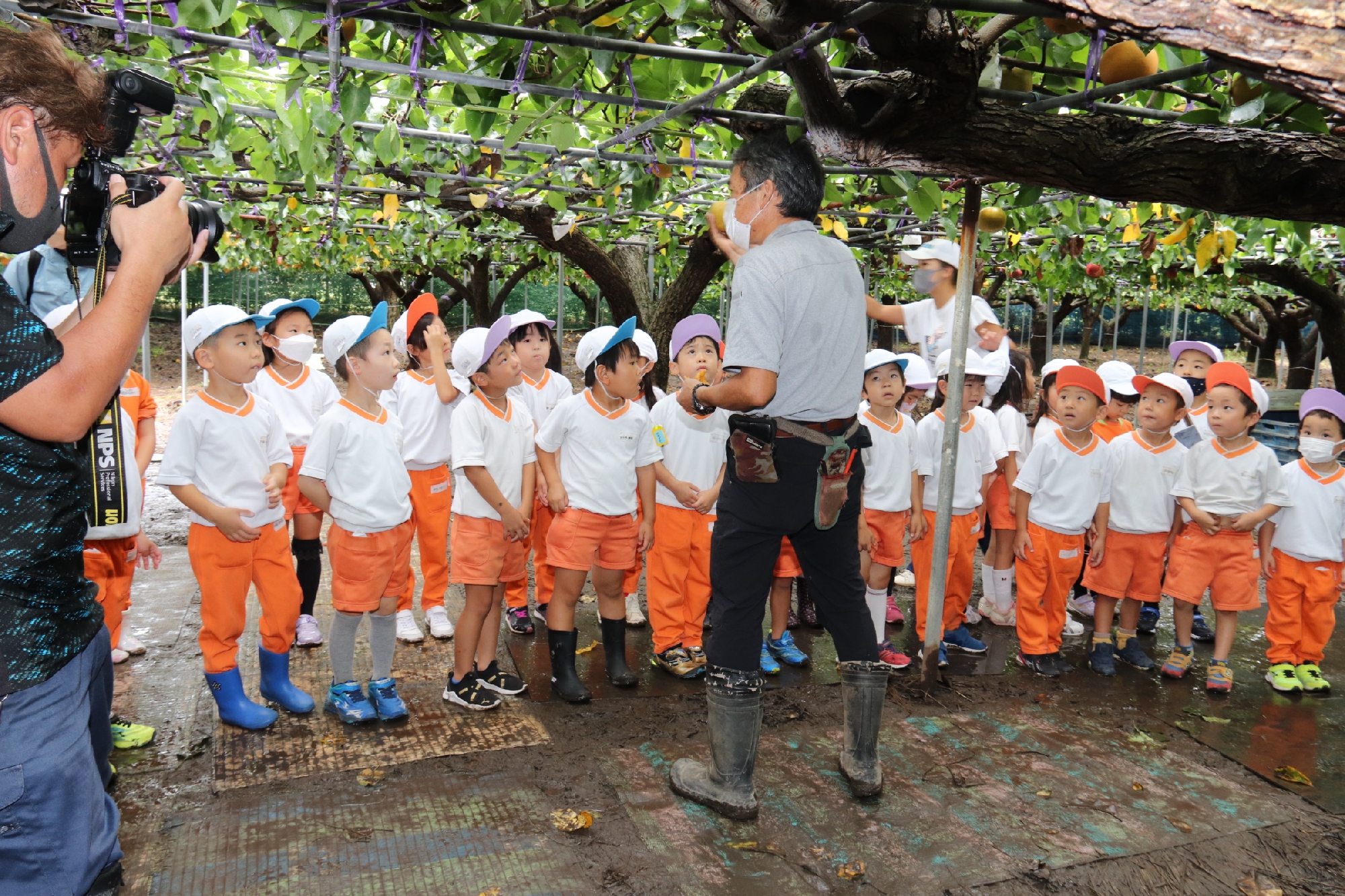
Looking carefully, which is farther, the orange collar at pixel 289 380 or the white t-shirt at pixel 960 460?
the orange collar at pixel 289 380

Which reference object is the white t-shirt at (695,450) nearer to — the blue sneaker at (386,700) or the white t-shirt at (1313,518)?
the blue sneaker at (386,700)

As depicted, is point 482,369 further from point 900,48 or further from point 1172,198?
point 1172,198

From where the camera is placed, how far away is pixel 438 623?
4262 mm

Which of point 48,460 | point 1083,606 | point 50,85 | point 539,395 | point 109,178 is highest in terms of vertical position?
point 50,85

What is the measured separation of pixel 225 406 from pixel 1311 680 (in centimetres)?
471

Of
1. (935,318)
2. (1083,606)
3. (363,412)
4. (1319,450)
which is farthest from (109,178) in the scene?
(1083,606)

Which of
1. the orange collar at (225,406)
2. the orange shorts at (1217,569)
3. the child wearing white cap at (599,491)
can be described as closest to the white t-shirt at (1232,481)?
the orange shorts at (1217,569)

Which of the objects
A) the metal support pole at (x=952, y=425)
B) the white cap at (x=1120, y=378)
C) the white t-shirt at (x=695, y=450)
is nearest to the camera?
the metal support pole at (x=952, y=425)

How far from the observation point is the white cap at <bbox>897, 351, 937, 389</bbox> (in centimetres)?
483

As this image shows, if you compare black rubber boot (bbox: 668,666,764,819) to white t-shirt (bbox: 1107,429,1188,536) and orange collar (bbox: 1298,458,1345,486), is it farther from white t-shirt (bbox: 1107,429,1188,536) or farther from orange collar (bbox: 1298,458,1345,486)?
orange collar (bbox: 1298,458,1345,486)

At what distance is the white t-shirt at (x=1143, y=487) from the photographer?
168 inches

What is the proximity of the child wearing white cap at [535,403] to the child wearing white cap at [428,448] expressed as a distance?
33 centimetres

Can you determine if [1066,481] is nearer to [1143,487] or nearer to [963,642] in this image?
[1143,487]

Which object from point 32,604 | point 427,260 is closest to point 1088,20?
point 32,604
